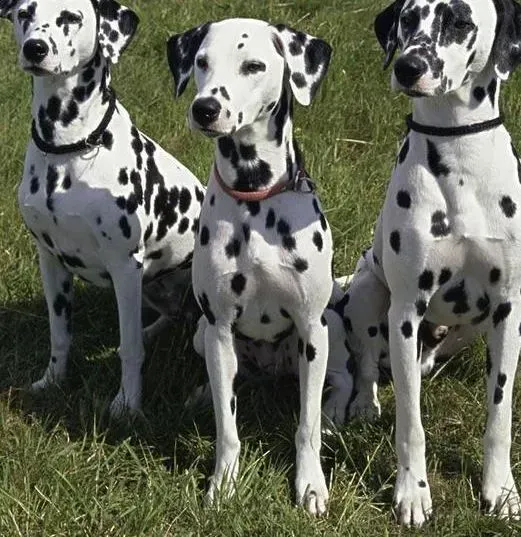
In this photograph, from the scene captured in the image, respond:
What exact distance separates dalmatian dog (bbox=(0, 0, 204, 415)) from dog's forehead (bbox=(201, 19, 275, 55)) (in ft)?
2.54

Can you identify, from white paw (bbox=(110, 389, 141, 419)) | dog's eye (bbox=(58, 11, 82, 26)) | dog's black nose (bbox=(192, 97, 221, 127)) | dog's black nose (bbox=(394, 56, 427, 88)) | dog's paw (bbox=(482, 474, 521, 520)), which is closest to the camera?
dog's black nose (bbox=(394, 56, 427, 88))

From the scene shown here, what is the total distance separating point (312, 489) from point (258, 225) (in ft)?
3.46

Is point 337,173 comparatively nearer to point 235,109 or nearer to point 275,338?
point 275,338

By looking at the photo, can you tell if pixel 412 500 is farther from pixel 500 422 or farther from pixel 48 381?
pixel 48 381

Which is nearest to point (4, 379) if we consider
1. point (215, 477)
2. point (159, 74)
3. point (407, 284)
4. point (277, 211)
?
point (215, 477)

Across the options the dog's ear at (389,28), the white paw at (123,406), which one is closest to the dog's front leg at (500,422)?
the dog's ear at (389,28)

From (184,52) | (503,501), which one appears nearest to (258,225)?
(184,52)

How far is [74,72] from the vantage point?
4.41 m

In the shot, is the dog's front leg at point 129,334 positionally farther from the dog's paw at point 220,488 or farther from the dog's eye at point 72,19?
the dog's eye at point 72,19

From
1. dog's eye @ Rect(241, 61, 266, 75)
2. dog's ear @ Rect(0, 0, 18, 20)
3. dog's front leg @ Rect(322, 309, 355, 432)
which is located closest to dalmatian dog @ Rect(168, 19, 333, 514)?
dog's eye @ Rect(241, 61, 266, 75)

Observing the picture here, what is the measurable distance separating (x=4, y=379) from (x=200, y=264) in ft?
4.80

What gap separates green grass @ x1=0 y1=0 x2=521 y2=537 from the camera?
3988 millimetres

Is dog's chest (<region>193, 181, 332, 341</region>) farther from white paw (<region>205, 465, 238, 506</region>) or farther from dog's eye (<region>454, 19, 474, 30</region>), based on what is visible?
dog's eye (<region>454, 19, 474, 30</region>)

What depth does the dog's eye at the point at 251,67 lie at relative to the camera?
3723 millimetres
